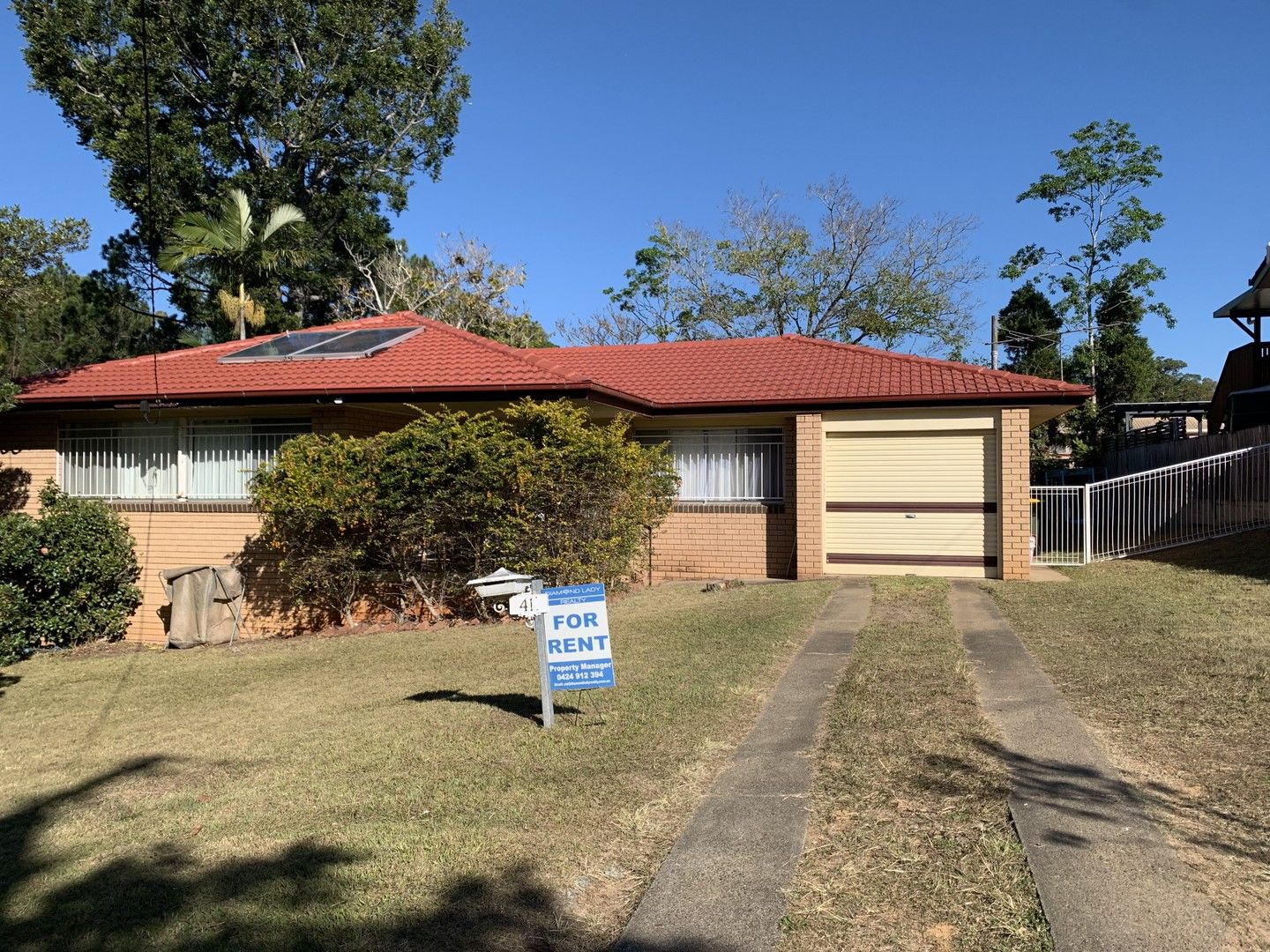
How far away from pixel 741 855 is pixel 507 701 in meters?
3.30

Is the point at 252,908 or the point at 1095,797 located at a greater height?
the point at 1095,797

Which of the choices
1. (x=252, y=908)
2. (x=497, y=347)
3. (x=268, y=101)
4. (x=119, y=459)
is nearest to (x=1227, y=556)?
(x=497, y=347)

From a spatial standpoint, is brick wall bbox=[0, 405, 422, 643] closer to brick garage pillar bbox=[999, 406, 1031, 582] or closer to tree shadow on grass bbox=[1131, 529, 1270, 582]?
brick garage pillar bbox=[999, 406, 1031, 582]

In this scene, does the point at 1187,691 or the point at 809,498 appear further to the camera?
the point at 809,498

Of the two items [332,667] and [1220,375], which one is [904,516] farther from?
[1220,375]

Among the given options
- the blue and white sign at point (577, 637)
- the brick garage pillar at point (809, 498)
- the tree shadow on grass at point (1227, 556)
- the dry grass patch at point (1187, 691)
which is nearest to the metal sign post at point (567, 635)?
the blue and white sign at point (577, 637)

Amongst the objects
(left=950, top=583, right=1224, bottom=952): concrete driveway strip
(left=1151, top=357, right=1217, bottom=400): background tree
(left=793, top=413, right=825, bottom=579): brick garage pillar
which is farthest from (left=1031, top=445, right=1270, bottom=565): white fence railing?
(left=1151, top=357, right=1217, bottom=400): background tree

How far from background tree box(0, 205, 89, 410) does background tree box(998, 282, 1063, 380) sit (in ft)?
96.2

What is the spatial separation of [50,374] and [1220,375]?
88.7 feet

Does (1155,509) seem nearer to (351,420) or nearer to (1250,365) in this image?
(1250,365)

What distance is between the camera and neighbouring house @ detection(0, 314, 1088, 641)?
12.7m

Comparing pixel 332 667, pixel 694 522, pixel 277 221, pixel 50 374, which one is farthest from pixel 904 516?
pixel 277 221

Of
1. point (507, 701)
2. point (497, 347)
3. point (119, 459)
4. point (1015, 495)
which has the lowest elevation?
point (507, 701)

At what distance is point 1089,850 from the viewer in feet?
12.3
